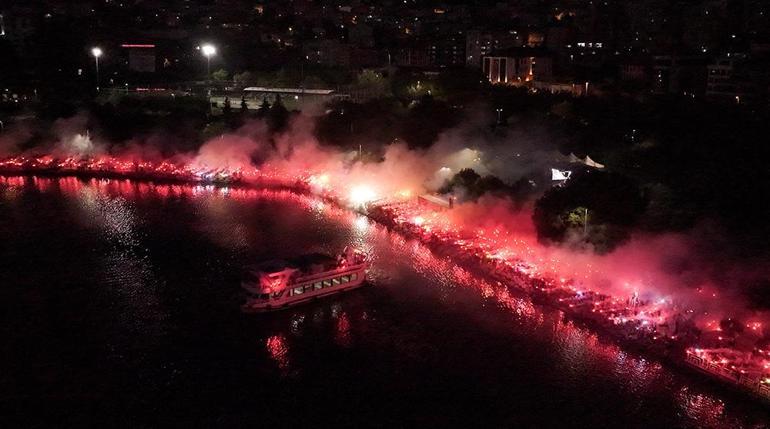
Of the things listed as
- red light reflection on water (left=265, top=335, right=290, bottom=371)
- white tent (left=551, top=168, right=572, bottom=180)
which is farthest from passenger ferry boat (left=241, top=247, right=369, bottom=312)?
white tent (left=551, top=168, right=572, bottom=180)

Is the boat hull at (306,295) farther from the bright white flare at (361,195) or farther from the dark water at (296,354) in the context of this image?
the bright white flare at (361,195)

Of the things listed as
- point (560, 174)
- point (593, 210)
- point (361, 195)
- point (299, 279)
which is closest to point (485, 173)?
point (560, 174)

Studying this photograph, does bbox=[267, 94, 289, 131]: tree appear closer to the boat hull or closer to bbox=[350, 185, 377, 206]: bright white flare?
bbox=[350, 185, 377, 206]: bright white flare

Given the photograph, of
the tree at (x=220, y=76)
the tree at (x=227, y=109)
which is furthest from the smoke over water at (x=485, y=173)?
the tree at (x=220, y=76)

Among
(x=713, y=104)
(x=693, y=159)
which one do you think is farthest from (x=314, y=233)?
(x=713, y=104)

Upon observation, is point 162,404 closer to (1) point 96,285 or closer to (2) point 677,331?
(1) point 96,285
